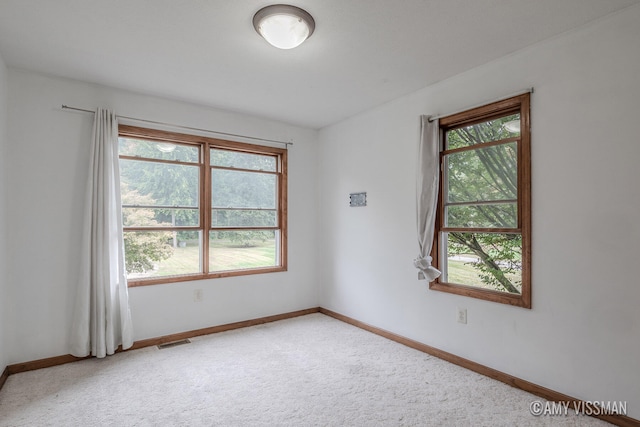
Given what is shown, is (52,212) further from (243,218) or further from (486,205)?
(486,205)

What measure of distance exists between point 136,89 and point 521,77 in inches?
137

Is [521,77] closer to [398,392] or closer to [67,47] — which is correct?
[398,392]

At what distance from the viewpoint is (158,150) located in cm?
368

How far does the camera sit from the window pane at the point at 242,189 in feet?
13.4

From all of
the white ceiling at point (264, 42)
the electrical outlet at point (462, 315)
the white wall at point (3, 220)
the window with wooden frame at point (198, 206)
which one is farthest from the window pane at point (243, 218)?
the electrical outlet at point (462, 315)

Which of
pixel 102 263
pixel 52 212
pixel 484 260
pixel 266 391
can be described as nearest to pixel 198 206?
pixel 102 263

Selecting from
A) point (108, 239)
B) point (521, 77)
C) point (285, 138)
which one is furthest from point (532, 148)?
point (108, 239)

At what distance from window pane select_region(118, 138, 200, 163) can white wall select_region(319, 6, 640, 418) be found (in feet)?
8.37

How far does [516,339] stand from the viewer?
2.63 m

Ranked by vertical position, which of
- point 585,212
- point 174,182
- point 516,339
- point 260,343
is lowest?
point 260,343

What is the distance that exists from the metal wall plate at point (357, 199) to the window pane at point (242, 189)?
105 centimetres

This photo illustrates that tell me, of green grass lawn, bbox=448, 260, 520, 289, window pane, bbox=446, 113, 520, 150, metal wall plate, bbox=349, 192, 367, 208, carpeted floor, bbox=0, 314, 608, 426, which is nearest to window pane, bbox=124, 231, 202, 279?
carpeted floor, bbox=0, 314, 608, 426

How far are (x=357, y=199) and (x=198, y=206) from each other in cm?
189

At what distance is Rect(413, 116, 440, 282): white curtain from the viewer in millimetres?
3191
